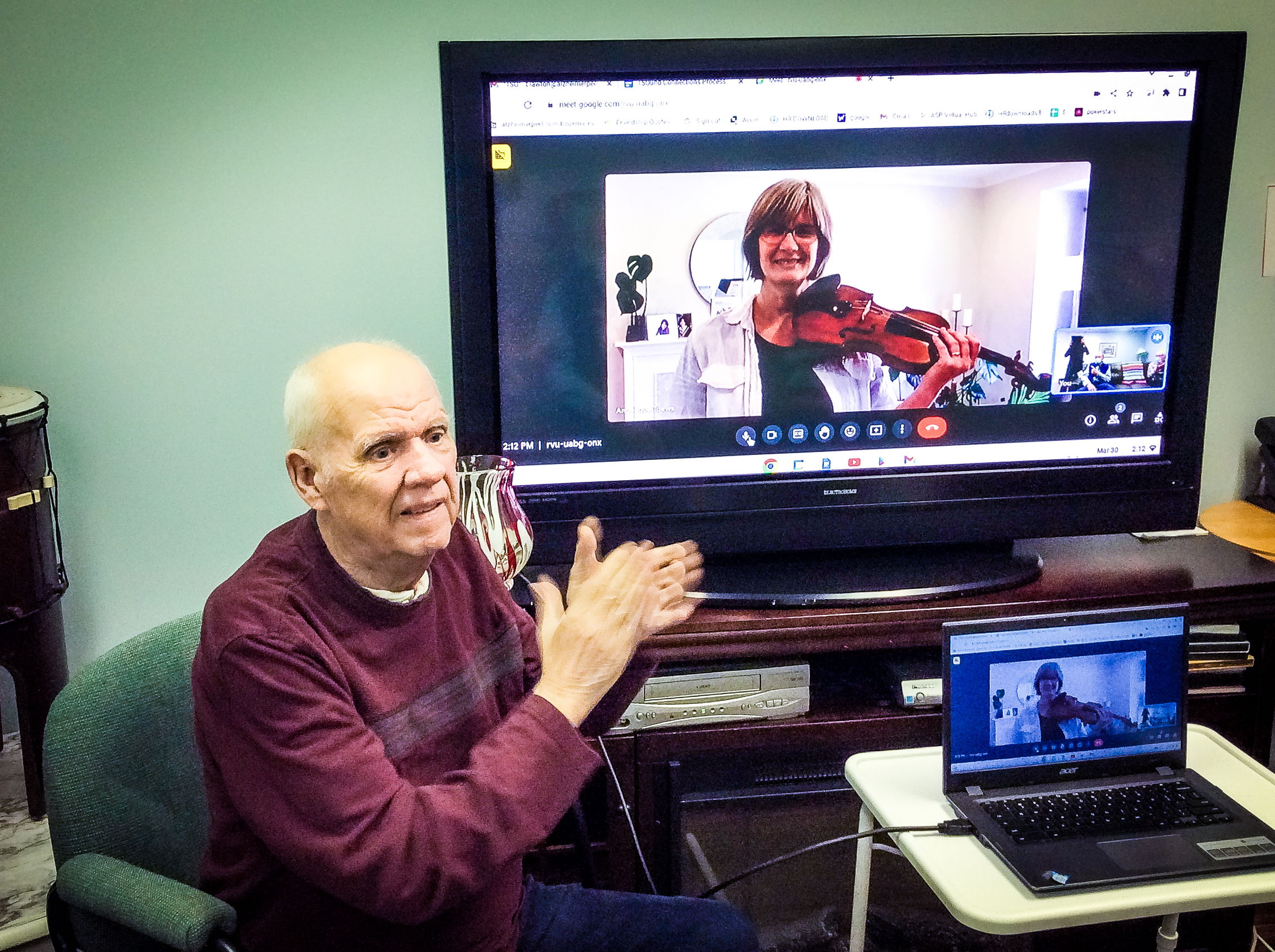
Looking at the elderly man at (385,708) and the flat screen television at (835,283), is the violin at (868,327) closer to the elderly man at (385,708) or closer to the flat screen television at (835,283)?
the flat screen television at (835,283)

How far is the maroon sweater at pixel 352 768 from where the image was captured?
1171 mm

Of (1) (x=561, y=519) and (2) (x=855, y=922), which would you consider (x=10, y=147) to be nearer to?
(1) (x=561, y=519)

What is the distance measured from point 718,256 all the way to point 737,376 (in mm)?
210

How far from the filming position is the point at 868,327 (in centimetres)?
190

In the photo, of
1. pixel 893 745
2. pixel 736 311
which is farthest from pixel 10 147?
pixel 893 745

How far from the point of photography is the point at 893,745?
190 centimetres

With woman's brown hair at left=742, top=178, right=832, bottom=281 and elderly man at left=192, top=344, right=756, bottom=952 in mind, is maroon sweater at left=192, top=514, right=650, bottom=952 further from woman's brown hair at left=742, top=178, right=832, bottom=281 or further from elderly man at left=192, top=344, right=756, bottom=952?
woman's brown hair at left=742, top=178, right=832, bottom=281

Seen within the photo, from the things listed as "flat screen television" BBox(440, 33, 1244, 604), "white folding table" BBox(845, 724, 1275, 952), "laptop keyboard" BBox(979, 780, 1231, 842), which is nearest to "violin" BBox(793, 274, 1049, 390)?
"flat screen television" BBox(440, 33, 1244, 604)

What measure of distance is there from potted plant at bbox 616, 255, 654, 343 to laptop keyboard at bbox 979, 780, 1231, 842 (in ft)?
3.04

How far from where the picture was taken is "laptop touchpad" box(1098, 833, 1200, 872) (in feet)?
4.24

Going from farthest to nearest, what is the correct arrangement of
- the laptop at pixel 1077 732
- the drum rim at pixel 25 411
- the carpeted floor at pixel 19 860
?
the carpeted floor at pixel 19 860 < the drum rim at pixel 25 411 < the laptop at pixel 1077 732

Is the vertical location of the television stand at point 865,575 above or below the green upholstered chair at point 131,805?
above

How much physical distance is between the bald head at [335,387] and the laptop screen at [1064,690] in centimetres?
78

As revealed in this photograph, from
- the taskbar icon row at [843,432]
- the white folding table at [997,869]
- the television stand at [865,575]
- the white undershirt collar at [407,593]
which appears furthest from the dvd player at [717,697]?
the white undershirt collar at [407,593]
